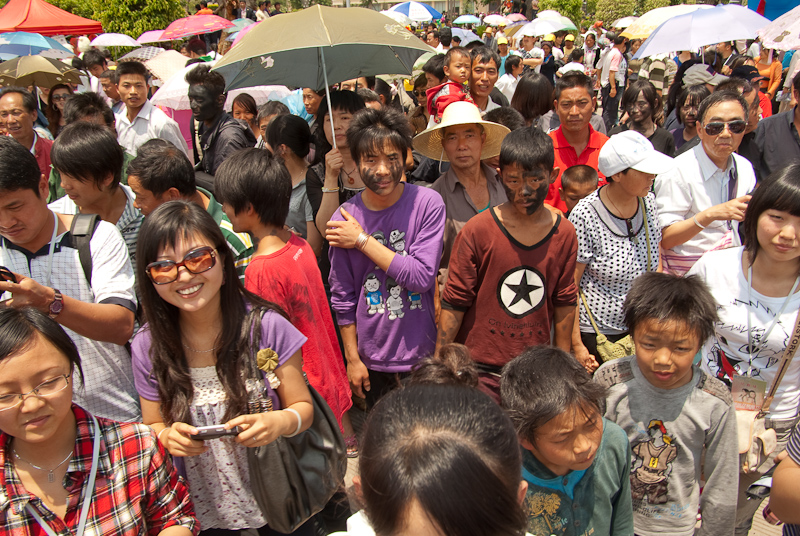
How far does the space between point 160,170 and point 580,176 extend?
105 inches

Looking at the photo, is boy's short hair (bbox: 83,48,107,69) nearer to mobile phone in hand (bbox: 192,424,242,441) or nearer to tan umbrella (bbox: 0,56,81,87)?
tan umbrella (bbox: 0,56,81,87)

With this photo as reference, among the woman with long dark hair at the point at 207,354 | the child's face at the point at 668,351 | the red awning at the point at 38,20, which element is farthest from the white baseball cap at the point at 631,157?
the red awning at the point at 38,20

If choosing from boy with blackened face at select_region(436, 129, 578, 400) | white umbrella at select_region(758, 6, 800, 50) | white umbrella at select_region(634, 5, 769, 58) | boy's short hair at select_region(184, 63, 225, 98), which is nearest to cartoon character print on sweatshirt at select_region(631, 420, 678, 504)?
boy with blackened face at select_region(436, 129, 578, 400)

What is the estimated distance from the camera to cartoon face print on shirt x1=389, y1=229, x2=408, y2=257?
2.89 m

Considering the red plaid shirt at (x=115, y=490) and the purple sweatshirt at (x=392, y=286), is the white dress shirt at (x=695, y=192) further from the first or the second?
the red plaid shirt at (x=115, y=490)

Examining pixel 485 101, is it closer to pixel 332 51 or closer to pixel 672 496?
pixel 332 51

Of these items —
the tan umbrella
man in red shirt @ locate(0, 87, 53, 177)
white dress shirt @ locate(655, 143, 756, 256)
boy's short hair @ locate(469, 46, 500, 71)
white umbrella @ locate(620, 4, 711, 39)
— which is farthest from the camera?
white umbrella @ locate(620, 4, 711, 39)

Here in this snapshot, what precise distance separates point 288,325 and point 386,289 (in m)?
1.00

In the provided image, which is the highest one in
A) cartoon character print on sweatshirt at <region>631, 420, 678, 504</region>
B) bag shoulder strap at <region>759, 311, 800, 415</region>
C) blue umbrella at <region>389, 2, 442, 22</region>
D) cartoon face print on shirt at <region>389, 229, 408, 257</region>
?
blue umbrella at <region>389, 2, 442, 22</region>

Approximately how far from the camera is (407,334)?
2908 millimetres

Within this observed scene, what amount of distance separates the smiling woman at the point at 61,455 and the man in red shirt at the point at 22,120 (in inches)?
138

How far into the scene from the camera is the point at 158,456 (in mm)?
1710

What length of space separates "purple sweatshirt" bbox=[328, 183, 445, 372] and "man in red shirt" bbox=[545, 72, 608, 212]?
1632 mm

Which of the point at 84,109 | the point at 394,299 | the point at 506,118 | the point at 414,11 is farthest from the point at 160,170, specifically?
the point at 414,11
